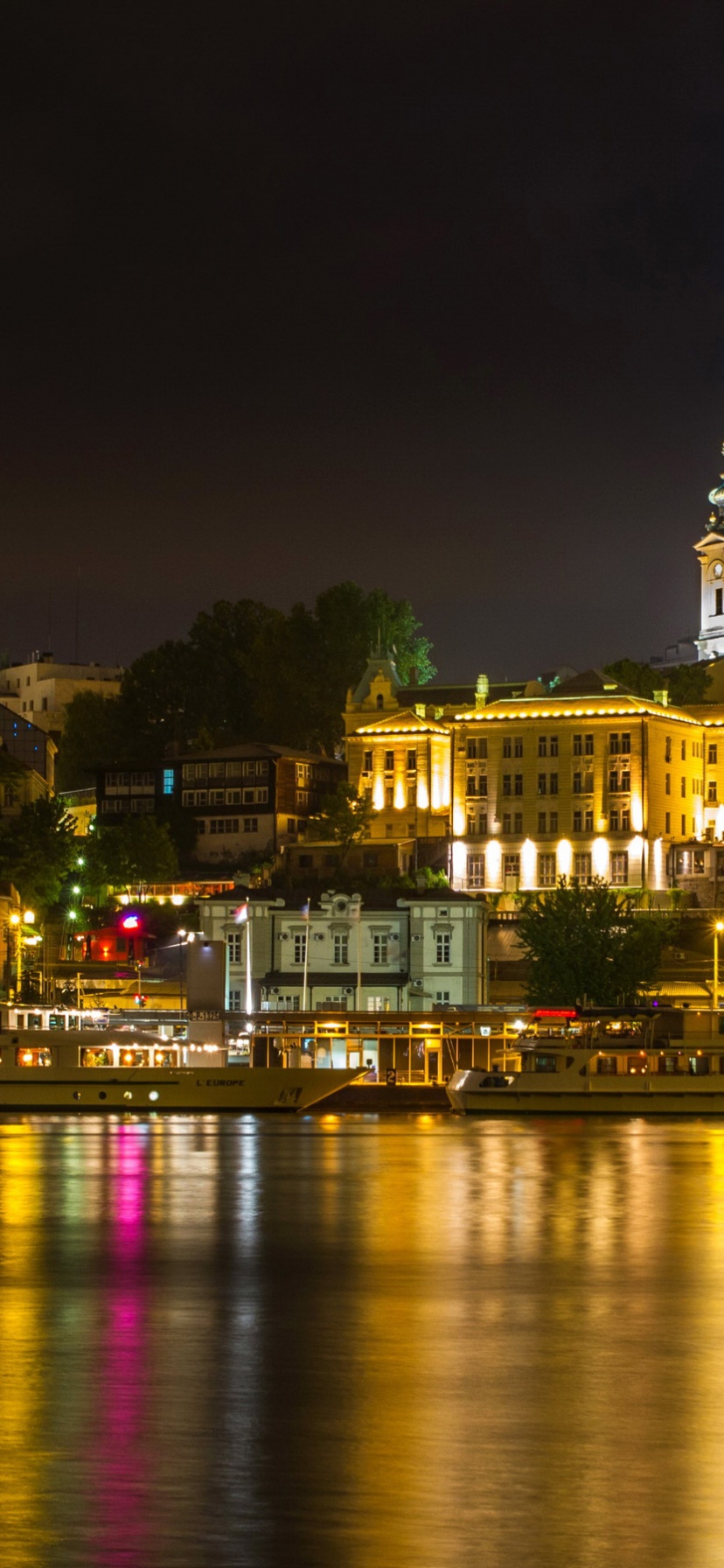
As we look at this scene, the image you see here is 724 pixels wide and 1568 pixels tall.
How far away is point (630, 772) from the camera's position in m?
128

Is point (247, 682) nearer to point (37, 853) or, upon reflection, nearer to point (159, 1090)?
point (37, 853)

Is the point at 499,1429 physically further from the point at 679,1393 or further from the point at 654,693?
the point at 654,693

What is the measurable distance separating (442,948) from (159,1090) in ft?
94.4

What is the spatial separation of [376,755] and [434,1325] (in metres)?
106

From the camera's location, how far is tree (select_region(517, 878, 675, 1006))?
100062 millimetres

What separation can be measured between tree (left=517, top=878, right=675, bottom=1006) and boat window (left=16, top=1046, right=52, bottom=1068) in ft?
90.8

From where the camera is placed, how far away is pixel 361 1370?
25.5 m

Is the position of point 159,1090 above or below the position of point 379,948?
below

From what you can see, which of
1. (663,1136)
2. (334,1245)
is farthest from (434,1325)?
(663,1136)

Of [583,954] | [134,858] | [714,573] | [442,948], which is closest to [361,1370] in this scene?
[583,954]

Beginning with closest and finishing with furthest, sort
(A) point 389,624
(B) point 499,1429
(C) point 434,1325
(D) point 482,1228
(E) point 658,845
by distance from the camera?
(B) point 499,1429
(C) point 434,1325
(D) point 482,1228
(E) point 658,845
(A) point 389,624

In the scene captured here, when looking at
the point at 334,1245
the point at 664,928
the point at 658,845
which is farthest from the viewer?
the point at 658,845

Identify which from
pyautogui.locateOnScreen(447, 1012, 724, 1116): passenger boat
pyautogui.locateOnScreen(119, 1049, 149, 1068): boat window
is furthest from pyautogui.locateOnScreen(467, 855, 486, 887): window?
pyautogui.locateOnScreen(119, 1049, 149, 1068): boat window

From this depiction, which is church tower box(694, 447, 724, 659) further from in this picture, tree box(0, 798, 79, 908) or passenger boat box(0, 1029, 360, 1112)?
passenger boat box(0, 1029, 360, 1112)
